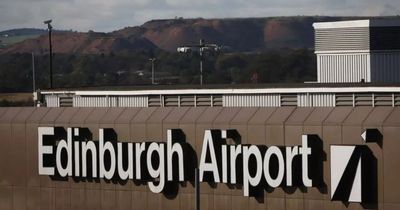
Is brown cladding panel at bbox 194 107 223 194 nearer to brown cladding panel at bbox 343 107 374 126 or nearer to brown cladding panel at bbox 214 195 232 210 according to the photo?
brown cladding panel at bbox 214 195 232 210

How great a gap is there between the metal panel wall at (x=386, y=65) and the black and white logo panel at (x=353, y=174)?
27105 millimetres

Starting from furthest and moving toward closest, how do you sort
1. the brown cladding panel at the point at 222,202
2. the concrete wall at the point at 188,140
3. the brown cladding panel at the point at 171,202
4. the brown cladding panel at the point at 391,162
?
the brown cladding panel at the point at 171,202, the brown cladding panel at the point at 222,202, the concrete wall at the point at 188,140, the brown cladding panel at the point at 391,162

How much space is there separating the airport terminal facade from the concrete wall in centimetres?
4

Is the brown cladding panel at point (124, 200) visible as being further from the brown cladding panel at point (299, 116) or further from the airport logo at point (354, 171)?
the airport logo at point (354, 171)

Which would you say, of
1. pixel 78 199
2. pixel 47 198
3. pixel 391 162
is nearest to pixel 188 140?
pixel 78 199

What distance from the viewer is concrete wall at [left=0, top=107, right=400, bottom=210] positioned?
37344 mm

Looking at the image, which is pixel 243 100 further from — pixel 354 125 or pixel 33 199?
pixel 354 125

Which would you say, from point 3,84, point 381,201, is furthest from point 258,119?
point 3,84

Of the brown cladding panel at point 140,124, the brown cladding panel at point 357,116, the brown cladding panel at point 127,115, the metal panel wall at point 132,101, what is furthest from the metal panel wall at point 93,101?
the brown cladding panel at point 357,116

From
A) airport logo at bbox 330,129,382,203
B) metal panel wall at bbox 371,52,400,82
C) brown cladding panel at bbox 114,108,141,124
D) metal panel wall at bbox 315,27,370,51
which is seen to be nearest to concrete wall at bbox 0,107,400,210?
brown cladding panel at bbox 114,108,141,124

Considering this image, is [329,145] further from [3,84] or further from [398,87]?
[3,84]

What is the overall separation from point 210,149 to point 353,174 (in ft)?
17.5

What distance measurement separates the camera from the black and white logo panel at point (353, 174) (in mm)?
37250

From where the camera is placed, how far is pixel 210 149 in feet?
134
